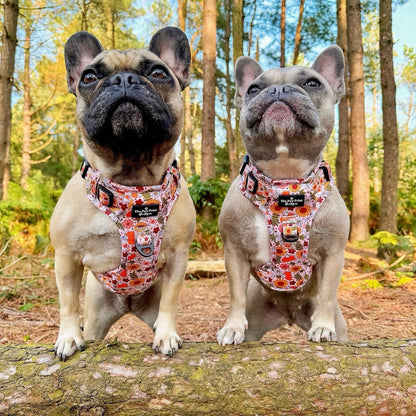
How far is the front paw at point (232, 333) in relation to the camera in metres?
2.20

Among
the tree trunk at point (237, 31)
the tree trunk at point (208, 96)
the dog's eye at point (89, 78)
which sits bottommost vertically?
the dog's eye at point (89, 78)

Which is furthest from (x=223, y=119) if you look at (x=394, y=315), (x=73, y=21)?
(x=394, y=315)

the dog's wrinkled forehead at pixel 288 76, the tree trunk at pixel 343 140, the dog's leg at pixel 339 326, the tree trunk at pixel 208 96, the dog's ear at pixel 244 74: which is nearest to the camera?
the dog's wrinkled forehead at pixel 288 76

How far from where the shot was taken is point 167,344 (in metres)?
2.10

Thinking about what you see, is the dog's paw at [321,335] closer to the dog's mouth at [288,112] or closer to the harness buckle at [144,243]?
Answer: the harness buckle at [144,243]

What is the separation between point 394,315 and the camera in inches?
173

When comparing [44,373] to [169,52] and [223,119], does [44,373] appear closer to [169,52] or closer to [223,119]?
[169,52]

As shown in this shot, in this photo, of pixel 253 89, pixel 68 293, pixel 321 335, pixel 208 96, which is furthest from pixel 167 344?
pixel 208 96

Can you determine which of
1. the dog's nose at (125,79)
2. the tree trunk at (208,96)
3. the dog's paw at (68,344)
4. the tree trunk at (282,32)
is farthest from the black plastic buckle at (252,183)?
the tree trunk at (282,32)

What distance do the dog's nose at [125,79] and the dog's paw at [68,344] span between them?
1323 mm

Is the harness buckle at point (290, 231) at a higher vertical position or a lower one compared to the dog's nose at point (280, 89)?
lower

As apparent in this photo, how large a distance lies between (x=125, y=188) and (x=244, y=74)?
1.24 metres

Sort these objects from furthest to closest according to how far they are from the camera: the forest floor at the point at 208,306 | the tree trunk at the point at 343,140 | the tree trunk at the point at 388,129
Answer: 1. the tree trunk at the point at 343,140
2. the tree trunk at the point at 388,129
3. the forest floor at the point at 208,306

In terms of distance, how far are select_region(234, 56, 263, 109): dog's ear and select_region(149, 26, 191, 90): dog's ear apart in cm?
44
